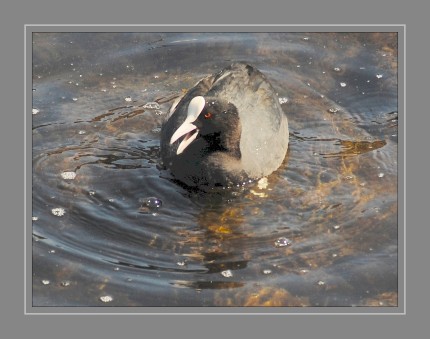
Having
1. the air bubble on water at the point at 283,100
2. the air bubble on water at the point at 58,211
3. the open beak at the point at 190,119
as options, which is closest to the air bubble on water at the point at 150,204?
the open beak at the point at 190,119

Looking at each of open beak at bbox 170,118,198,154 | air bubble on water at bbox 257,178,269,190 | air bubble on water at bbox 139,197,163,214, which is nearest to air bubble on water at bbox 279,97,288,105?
air bubble on water at bbox 257,178,269,190

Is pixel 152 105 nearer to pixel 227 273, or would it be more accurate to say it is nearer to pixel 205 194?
pixel 205 194

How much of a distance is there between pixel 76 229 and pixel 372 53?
4.16 metres

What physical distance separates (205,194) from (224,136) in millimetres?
493

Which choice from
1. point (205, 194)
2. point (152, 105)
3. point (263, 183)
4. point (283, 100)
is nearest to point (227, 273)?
point (205, 194)

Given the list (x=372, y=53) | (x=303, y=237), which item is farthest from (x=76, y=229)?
(x=372, y=53)

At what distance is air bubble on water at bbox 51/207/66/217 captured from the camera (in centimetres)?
722

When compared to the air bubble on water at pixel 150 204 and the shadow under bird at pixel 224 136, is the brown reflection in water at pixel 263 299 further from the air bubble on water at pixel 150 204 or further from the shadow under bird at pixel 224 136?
the shadow under bird at pixel 224 136

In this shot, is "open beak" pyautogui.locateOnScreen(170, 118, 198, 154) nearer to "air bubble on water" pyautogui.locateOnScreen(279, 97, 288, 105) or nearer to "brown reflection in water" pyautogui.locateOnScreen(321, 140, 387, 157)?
"brown reflection in water" pyautogui.locateOnScreen(321, 140, 387, 157)

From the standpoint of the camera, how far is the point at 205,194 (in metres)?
7.67

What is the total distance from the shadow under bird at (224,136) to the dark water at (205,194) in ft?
0.49

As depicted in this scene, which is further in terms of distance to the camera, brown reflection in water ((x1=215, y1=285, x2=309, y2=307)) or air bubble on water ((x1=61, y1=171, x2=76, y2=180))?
air bubble on water ((x1=61, y1=171, x2=76, y2=180))

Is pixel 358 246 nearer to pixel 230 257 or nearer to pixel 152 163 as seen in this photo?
pixel 230 257

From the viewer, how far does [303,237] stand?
7051mm
